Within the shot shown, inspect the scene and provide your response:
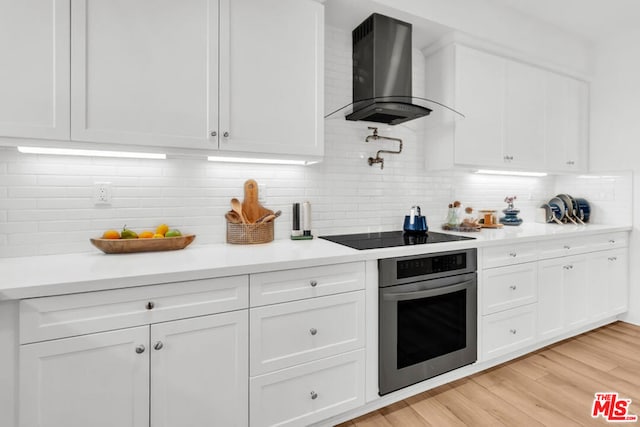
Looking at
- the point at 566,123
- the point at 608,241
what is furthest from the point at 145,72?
the point at 608,241

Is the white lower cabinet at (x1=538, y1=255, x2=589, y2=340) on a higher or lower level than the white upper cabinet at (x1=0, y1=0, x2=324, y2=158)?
lower

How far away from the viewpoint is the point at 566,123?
308 centimetres

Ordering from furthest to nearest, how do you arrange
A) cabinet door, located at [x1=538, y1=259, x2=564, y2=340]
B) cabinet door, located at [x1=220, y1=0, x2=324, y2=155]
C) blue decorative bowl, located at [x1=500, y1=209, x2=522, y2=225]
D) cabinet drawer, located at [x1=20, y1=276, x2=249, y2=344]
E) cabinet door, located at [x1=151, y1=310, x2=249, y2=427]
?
blue decorative bowl, located at [x1=500, y1=209, x2=522, y2=225] → cabinet door, located at [x1=538, y1=259, x2=564, y2=340] → cabinet door, located at [x1=220, y1=0, x2=324, y2=155] → cabinet door, located at [x1=151, y1=310, x2=249, y2=427] → cabinet drawer, located at [x1=20, y1=276, x2=249, y2=344]

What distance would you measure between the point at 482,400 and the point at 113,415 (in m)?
1.89

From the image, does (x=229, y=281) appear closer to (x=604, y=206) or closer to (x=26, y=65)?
(x=26, y=65)

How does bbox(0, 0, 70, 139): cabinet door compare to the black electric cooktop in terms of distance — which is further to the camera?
the black electric cooktop

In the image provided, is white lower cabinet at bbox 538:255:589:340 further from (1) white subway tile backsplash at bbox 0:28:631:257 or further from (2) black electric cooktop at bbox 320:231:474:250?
(2) black electric cooktop at bbox 320:231:474:250

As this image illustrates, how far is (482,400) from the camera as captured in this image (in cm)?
191

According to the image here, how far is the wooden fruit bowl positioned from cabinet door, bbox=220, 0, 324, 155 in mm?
553

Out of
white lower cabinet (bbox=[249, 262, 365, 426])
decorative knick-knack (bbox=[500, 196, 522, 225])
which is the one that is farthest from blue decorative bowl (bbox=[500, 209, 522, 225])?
white lower cabinet (bbox=[249, 262, 365, 426])

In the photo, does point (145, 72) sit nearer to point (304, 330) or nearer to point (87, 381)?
point (87, 381)

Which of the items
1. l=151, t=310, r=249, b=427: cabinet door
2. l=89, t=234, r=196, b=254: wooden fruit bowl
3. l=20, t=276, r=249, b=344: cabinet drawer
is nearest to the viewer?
l=20, t=276, r=249, b=344: cabinet drawer

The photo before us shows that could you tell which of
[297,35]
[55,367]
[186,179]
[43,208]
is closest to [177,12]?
[297,35]

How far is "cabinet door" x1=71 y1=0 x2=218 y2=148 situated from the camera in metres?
1.41
